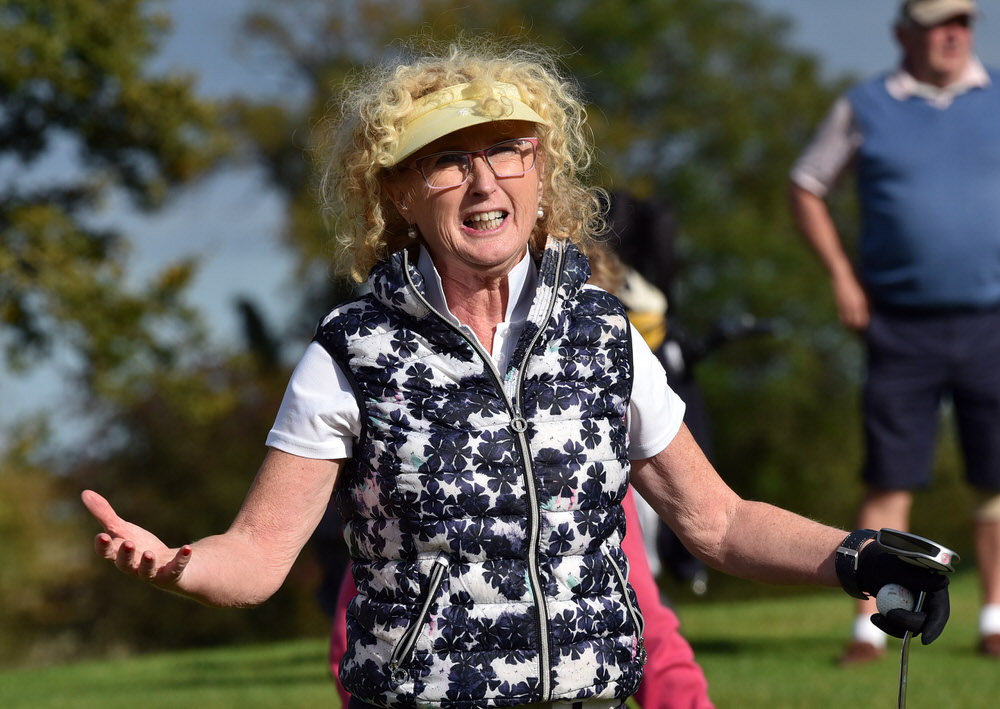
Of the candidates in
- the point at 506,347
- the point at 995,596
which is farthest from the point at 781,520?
the point at 995,596

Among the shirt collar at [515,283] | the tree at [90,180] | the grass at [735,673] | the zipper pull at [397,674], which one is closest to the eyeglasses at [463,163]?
the shirt collar at [515,283]

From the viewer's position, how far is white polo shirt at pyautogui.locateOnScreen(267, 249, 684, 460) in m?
2.77

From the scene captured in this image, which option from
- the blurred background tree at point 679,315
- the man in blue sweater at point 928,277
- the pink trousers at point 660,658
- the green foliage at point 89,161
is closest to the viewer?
the pink trousers at point 660,658

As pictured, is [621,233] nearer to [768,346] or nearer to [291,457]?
[291,457]

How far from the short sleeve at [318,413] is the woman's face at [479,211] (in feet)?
1.12

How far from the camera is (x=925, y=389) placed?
249 inches

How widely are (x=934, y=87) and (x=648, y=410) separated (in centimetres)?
412

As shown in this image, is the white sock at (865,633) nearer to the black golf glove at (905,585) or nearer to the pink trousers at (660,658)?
the pink trousers at (660,658)

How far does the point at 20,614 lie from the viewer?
31.4 metres

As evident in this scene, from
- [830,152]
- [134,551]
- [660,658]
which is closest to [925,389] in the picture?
[830,152]

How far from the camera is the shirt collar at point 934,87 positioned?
253 inches

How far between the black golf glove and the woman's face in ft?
3.02

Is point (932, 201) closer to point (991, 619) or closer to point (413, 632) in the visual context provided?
point (991, 619)

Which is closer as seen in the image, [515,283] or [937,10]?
[515,283]
